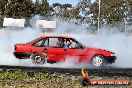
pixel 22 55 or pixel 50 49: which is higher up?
pixel 50 49

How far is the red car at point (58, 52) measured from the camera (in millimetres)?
18109

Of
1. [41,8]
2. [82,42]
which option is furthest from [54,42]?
[41,8]

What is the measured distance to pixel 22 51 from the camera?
18109 millimetres

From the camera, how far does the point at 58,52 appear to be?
18312 millimetres

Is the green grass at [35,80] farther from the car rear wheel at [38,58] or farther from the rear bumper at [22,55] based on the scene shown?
the rear bumper at [22,55]

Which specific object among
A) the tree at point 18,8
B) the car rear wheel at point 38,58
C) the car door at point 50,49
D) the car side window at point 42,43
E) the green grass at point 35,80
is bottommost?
the green grass at point 35,80

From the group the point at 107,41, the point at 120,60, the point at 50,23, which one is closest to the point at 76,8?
the point at 50,23

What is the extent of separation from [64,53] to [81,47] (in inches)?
32.3

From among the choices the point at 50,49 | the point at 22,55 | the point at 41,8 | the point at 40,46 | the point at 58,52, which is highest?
the point at 41,8

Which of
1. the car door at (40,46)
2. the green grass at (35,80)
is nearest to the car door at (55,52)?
the car door at (40,46)

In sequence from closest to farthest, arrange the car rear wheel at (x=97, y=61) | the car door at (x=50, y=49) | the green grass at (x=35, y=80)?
1. the green grass at (x=35, y=80)
2. the car door at (x=50, y=49)
3. the car rear wheel at (x=97, y=61)

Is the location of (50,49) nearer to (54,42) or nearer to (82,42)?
(54,42)

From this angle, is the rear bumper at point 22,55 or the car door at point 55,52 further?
the car door at point 55,52

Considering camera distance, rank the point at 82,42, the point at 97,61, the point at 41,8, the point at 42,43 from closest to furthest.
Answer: the point at 42,43 < the point at 97,61 < the point at 82,42 < the point at 41,8
